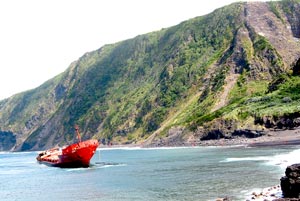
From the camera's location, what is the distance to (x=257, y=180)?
206ft

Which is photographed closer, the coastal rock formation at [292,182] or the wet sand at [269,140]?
the coastal rock formation at [292,182]

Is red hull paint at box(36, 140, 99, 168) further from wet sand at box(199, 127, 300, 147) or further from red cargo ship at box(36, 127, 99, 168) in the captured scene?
wet sand at box(199, 127, 300, 147)

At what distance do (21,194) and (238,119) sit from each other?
122651 millimetres

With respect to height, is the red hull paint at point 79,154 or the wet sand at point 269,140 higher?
the red hull paint at point 79,154

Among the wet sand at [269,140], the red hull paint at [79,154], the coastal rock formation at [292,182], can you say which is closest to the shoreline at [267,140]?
the wet sand at [269,140]

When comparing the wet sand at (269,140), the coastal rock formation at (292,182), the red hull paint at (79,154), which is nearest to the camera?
the coastal rock formation at (292,182)

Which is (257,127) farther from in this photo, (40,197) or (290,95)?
(40,197)

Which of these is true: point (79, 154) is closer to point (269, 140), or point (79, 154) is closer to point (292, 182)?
point (269, 140)

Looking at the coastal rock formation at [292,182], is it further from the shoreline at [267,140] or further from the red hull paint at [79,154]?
the shoreline at [267,140]

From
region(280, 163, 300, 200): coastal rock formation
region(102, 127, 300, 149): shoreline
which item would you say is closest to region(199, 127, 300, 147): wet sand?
region(102, 127, 300, 149): shoreline

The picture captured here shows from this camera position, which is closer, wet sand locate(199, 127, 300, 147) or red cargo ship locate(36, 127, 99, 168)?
red cargo ship locate(36, 127, 99, 168)

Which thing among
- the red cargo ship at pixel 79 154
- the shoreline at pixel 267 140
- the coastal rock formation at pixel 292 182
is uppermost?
the coastal rock formation at pixel 292 182

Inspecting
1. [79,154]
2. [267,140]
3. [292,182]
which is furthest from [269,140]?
[292,182]

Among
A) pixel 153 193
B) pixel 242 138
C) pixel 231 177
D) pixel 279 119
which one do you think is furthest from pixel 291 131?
pixel 153 193
